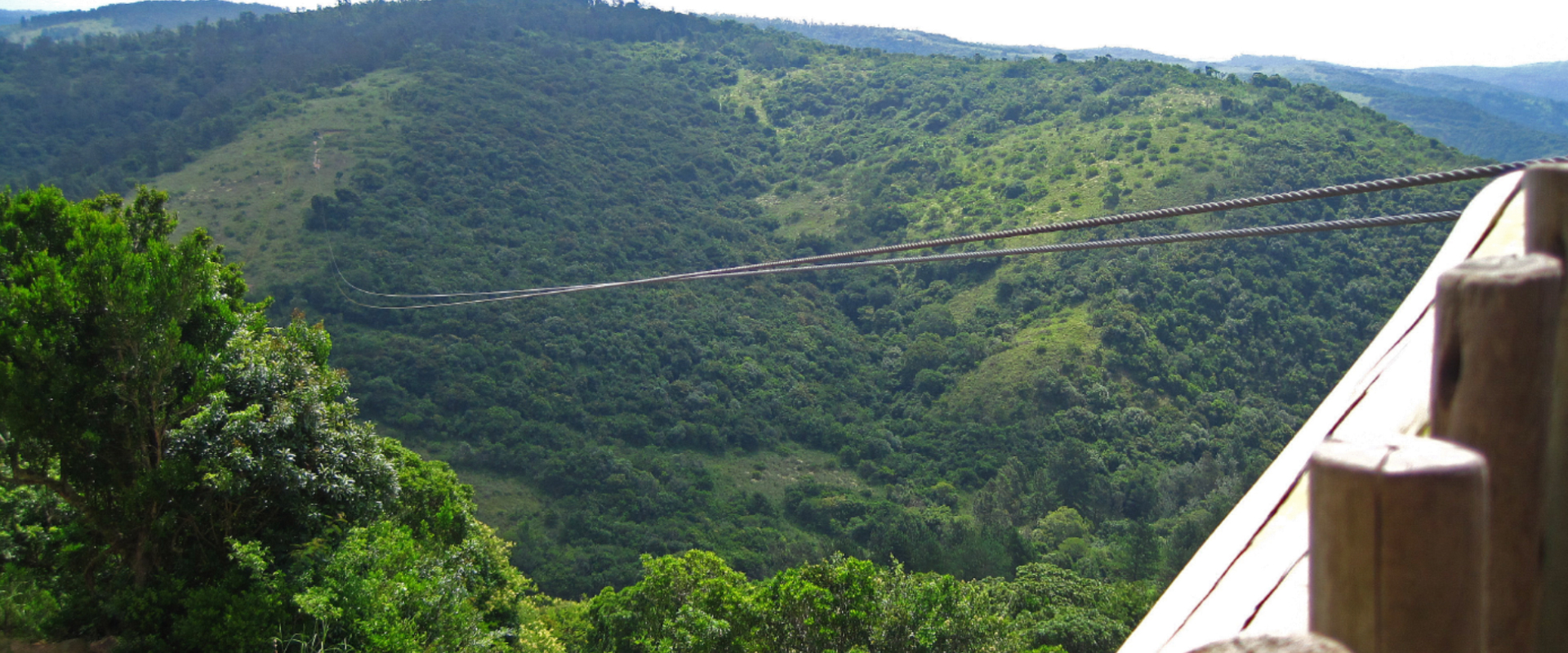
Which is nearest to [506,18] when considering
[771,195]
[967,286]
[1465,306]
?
[771,195]

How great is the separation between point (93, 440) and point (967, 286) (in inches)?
2987

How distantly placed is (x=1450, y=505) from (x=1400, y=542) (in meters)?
0.07

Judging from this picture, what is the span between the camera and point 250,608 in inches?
424

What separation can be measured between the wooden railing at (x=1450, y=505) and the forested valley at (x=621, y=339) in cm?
1191

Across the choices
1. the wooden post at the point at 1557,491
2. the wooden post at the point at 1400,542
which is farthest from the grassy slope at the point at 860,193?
the wooden post at the point at 1400,542

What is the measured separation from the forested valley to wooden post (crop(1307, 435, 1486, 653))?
40.0 feet

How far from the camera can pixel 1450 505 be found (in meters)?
0.98

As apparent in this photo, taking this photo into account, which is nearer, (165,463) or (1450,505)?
(1450,505)

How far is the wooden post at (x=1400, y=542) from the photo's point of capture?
0.98 metres

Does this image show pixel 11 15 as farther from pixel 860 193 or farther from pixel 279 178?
pixel 860 193

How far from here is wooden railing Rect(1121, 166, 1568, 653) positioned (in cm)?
99

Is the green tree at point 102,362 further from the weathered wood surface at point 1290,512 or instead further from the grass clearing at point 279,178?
the grass clearing at point 279,178

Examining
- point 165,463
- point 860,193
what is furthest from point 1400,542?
point 860,193

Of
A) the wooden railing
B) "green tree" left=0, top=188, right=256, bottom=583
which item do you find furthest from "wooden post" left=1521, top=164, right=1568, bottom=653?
"green tree" left=0, top=188, right=256, bottom=583
